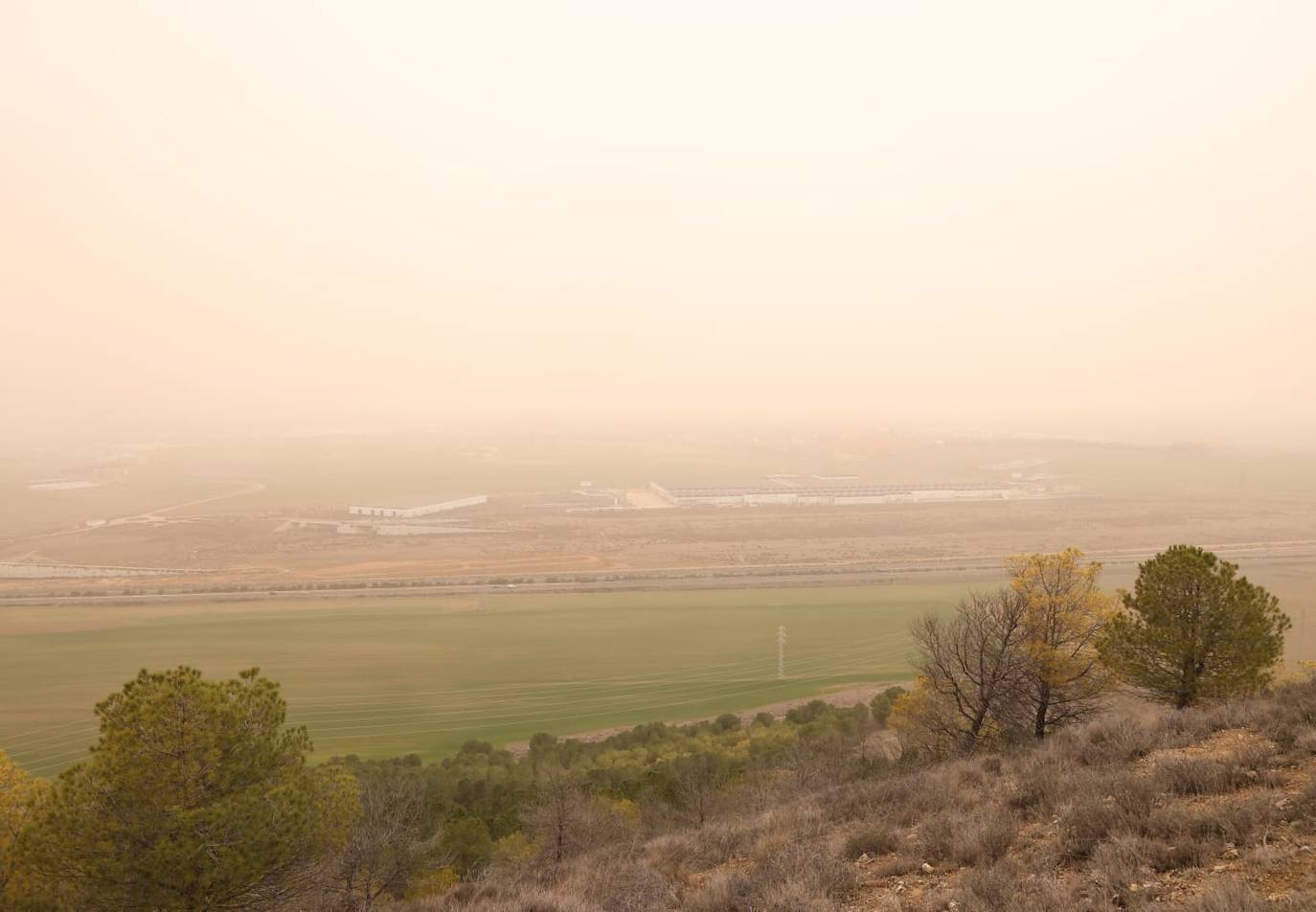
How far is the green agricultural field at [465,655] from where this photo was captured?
31.5 metres

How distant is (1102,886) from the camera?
22.9 ft

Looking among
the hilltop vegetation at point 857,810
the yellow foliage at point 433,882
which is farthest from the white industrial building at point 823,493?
the yellow foliage at point 433,882

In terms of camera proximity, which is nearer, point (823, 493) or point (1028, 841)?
point (1028, 841)

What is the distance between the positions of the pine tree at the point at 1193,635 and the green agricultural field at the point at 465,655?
558 inches

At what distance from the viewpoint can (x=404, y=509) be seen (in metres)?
90.8

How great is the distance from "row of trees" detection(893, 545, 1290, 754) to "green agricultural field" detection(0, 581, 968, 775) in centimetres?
1258

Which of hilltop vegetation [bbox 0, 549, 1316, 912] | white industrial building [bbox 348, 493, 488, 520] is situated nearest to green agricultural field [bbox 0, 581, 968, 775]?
hilltop vegetation [bbox 0, 549, 1316, 912]

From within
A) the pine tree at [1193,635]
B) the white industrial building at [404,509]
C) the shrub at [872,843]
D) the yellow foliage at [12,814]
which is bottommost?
the white industrial building at [404,509]

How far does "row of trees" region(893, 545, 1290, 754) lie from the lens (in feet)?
55.6

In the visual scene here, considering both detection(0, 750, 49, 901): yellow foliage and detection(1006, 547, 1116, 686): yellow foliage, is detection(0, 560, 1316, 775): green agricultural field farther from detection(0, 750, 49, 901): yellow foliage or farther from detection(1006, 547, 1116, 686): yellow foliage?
detection(1006, 547, 1116, 686): yellow foliage

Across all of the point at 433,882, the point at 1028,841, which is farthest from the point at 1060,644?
the point at 433,882

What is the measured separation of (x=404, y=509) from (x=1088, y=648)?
86.0 metres

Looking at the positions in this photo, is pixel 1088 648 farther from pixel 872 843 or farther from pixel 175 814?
pixel 175 814

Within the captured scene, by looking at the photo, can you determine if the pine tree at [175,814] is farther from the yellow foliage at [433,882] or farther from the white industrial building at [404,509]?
the white industrial building at [404,509]
